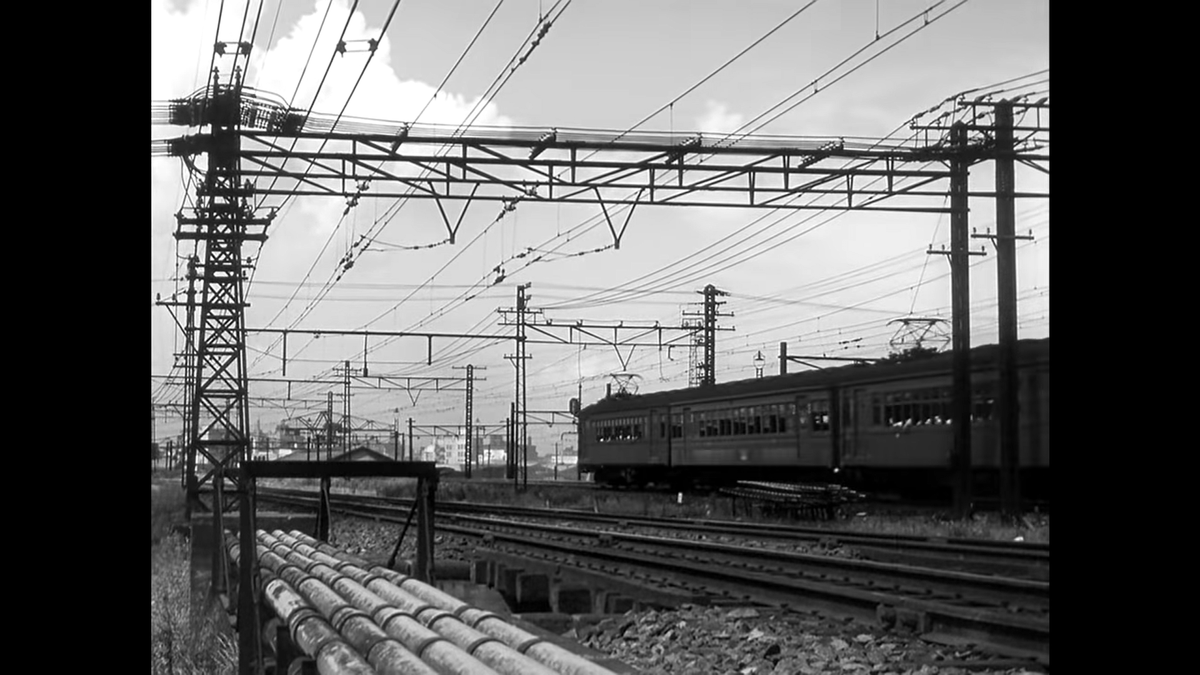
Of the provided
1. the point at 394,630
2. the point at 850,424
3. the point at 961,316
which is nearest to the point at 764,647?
the point at 961,316

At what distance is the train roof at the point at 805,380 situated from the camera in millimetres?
7254

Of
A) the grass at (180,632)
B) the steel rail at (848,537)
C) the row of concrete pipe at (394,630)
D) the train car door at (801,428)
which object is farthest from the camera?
the train car door at (801,428)

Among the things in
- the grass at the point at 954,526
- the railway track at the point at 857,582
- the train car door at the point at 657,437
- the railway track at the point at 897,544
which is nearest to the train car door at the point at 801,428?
the grass at the point at 954,526

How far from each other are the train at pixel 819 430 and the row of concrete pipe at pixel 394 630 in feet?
6.01

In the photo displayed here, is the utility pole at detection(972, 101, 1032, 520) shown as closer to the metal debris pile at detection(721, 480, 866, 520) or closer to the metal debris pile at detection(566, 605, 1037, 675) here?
the metal debris pile at detection(566, 605, 1037, 675)

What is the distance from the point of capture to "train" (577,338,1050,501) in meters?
9.23

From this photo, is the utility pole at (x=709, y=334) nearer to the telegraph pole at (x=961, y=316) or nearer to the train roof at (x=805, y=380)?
the train roof at (x=805, y=380)

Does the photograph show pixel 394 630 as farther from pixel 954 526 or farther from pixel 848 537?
pixel 848 537

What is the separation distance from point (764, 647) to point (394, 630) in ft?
9.63
